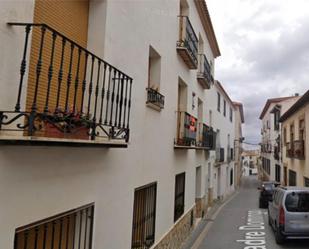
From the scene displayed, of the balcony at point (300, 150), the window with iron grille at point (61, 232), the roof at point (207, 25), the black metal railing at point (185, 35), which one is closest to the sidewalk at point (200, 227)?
the balcony at point (300, 150)

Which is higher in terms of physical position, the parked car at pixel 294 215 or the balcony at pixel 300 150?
the balcony at pixel 300 150

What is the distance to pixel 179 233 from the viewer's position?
995 cm

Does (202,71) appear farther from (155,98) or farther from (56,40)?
(56,40)

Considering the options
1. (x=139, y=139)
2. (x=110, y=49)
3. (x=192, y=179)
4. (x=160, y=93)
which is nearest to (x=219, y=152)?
(x=192, y=179)

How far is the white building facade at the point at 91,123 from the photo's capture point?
277cm

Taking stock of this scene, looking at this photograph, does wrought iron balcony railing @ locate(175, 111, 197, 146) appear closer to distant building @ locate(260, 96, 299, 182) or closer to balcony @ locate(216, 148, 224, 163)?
balcony @ locate(216, 148, 224, 163)

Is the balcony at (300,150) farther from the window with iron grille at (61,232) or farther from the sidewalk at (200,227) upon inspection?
the window with iron grille at (61,232)

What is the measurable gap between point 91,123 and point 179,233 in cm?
736

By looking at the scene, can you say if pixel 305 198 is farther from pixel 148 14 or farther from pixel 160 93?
pixel 148 14

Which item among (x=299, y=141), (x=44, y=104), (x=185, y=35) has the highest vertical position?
(x=185, y=35)

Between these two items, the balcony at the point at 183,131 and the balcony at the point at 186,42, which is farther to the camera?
the balcony at the point at 183,131

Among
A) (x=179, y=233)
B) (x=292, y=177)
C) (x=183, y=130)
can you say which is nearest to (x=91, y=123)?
(x=183, y=130)

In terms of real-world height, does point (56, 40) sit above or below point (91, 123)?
above

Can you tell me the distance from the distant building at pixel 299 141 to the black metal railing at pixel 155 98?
9.56 m
